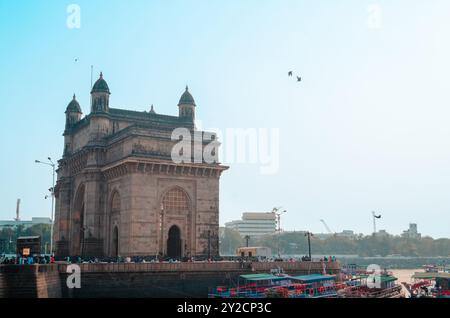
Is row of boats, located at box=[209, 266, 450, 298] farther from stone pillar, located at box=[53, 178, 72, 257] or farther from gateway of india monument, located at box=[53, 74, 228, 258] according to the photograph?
stone pillar, located at box=[53, 178, 72, 257]

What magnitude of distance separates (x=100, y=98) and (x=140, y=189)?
1403 centimetres

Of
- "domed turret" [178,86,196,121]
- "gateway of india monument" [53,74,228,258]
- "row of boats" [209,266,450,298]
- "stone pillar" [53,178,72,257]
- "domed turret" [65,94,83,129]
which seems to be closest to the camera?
"row of boats" [209,266,450,298]

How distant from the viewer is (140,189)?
58625mm

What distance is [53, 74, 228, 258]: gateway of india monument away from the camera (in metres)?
58.6

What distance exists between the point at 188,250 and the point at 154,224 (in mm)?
5599

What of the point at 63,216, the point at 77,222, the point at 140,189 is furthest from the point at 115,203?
the point at 63,216

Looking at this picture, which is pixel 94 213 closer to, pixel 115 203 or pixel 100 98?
pixel 115 203

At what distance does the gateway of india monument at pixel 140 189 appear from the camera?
58.6 meters

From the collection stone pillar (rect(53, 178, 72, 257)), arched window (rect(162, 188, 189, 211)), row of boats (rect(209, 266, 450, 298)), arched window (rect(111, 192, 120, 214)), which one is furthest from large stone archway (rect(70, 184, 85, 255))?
row of boats (rect(209, 266, 450, 298))

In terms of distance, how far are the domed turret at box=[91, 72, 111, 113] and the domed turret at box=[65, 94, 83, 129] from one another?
12.6 meters

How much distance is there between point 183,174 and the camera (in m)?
62.1

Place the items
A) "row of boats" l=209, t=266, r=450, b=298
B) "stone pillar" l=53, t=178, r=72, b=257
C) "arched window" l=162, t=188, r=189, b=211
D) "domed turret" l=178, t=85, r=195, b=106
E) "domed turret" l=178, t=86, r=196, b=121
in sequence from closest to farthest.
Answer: "row of boats" l=209, t=266, r=450, b=298 < "arched window" l=162, t=188, r=189, b=211 < "domed turret" l=178, t=86, r=196, b=121 < "domed turret" l=178, t=85, r=195, b=106 < "stone pillar" l=53, t=178, r=72, b=257

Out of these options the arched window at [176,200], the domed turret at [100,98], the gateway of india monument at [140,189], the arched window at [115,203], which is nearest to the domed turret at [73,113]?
the gateway of india monument at [140,189]
